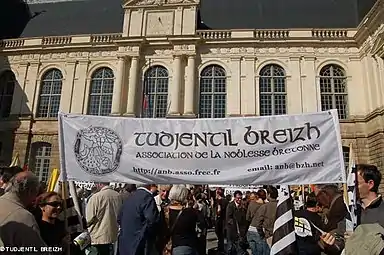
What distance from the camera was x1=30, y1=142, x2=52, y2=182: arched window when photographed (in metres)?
23.2

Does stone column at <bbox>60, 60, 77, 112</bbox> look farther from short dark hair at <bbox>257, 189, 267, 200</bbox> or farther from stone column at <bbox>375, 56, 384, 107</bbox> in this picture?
stone column at <bbox>375, 56, 384, 107</bbox>

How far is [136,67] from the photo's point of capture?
2300 cm

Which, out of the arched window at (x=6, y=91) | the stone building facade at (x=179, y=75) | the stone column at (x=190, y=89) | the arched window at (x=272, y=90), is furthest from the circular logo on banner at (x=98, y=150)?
the arched window at (x=6, y=91)

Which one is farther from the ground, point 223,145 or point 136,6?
point 136,6

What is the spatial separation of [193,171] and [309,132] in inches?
59.3

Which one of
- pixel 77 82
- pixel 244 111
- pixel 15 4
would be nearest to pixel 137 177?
pixel 244 111

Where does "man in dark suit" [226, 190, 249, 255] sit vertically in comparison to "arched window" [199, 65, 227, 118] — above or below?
below

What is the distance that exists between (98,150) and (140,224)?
3.71ft

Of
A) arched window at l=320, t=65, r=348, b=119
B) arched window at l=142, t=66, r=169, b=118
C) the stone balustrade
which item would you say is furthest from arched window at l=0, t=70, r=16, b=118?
arched window at l=320, t=65, r=348, b=119

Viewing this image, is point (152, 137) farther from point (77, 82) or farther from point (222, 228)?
point (77, 82)

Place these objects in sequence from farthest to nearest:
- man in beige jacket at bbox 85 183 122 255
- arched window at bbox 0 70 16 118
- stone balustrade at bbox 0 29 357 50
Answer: arched window at bbox 0 70 16 118
stone balustrade at bbox 0 29 357 50
man in beige jacket at bbox 85 183 122 255

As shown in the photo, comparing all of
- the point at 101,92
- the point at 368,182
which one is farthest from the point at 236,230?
the point at 101,92

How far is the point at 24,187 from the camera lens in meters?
2.63

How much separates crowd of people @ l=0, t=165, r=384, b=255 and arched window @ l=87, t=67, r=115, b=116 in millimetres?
16594
